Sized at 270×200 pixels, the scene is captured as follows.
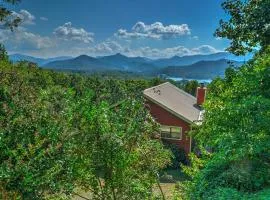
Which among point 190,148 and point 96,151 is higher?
point 96,151

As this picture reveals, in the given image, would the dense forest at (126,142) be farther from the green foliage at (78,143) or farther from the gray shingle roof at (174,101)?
the gray shingle roof at (174,101)

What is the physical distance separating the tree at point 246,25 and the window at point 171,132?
1474 cm

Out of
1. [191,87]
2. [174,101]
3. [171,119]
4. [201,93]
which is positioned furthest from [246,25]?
[191,87]

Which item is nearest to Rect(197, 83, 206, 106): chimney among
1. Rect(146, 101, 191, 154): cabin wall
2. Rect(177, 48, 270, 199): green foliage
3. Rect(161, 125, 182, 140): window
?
Rect(146, 101, 191, 154): cabin wall

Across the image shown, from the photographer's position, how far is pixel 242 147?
7773mm

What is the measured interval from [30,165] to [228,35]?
10.1 m

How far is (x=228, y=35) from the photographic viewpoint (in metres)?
15.9

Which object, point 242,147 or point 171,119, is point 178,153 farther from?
point 242,147

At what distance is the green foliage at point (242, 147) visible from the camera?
7734mm

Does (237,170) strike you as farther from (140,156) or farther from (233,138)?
(140,156)

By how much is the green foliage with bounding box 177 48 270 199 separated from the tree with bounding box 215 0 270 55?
4.41m

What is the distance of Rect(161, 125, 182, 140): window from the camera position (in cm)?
3023

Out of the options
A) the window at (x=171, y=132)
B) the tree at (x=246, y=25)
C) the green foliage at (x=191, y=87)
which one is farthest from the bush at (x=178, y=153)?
the green foliage at (x=191, y=87)

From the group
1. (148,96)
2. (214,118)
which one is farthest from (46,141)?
(148,96)
